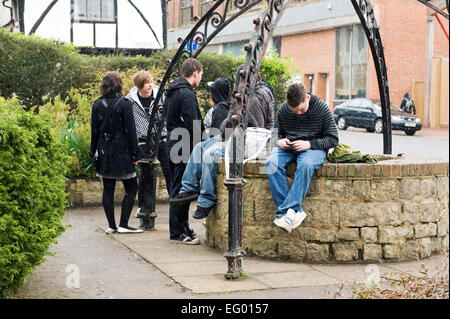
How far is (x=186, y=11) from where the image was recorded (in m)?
45.1

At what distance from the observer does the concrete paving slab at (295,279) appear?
6.11 metres

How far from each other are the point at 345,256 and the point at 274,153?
123 centimetres

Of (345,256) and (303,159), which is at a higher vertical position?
(303,159)

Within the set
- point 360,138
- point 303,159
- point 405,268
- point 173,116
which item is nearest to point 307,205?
point 303,159

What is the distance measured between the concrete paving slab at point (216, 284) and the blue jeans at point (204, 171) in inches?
49.7

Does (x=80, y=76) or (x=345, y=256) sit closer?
(x=345, y=256)

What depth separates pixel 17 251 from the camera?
17.3ft

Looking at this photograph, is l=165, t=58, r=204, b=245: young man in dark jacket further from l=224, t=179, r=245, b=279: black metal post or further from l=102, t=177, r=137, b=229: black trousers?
l=224, t=179, r=245, b=279: black metal post

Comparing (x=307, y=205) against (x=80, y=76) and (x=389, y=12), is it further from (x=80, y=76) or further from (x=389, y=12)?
(x=389, y=12)

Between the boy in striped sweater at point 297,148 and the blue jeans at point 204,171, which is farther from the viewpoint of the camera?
the blue jeans at point 204,171

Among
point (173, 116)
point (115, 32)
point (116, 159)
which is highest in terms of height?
point (115, 32)

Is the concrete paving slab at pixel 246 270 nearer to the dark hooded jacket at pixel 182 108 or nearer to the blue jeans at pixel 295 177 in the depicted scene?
the blue jeans at pixel 295 177

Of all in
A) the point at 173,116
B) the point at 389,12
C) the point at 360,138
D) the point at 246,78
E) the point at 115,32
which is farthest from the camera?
the point at 389,12

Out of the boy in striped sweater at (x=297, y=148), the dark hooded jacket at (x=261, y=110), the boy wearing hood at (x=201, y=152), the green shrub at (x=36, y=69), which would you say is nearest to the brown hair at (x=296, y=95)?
the boy in striped sweater at (x=297, y=148)
